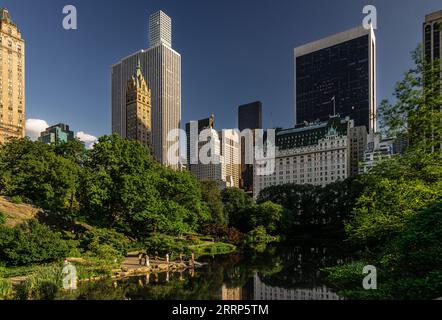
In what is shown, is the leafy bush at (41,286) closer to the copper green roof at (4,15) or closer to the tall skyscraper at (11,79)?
the tall skyscraper at (11,79)

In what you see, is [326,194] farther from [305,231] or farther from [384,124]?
[384,124]

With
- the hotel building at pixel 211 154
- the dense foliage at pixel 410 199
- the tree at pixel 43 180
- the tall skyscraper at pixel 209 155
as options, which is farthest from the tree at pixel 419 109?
the tall skyscraper at pixel 209 155

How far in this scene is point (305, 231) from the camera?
64.4 meters

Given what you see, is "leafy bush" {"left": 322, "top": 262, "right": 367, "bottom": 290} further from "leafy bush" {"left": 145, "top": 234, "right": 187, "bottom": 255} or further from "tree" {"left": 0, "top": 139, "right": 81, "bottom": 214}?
"tree" {"left": 0, "top": 139, "right": 81, "bottom": 214}

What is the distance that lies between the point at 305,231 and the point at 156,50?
A: 114 meters

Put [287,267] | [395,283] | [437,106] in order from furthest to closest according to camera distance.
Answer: [287,267], [437,106], [395,283]

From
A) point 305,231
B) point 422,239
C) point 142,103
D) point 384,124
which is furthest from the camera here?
point 142,103

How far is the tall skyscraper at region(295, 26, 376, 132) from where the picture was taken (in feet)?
506

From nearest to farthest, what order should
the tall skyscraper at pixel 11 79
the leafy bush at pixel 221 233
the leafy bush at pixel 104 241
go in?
1. the leafy bush at pixel 104 241
2. the leafy bush at pixel 221 233
3. the tall skyscraper at pixel 11 79

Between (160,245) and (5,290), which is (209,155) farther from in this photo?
(5,290)

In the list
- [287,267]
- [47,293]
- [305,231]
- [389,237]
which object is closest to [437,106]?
[389,237]

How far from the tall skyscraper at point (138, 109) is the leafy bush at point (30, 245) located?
11915cm

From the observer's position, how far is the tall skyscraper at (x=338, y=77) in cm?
15425

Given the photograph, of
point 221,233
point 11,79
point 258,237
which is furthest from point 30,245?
point 11,79
